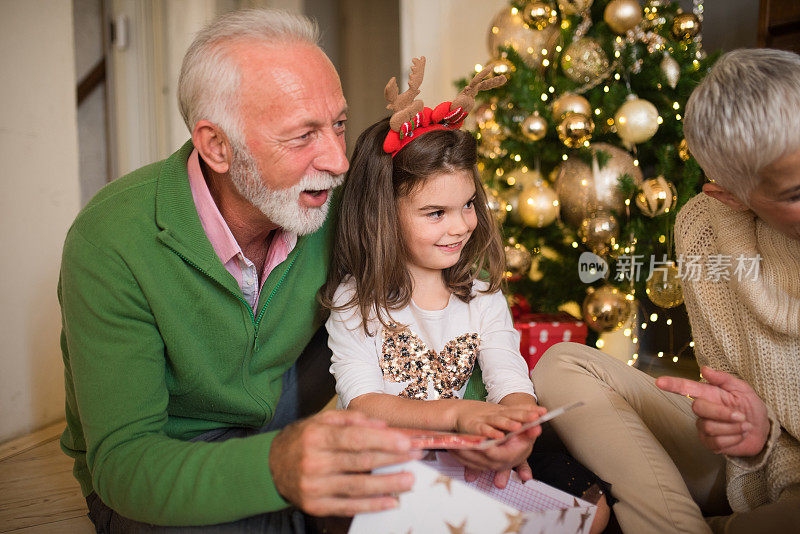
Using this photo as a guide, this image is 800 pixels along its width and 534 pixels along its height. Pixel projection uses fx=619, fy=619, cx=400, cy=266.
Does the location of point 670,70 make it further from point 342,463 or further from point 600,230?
point 342,463

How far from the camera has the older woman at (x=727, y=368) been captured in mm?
1056

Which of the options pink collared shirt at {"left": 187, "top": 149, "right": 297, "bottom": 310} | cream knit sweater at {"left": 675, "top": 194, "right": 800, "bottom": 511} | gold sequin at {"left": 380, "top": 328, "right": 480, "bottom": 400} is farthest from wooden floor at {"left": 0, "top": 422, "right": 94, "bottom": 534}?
cream knit sweater at {"left": 675, "top": 194, "right": 800, "bottom": 511}

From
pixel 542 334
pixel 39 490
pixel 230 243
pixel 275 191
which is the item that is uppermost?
pixel 275 191

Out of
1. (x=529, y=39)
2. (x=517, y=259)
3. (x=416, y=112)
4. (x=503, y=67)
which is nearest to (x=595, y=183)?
(x=517, y=259)

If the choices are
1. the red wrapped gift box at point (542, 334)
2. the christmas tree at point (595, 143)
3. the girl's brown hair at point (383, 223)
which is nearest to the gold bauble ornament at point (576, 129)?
the christmas tree at point (595, 143)

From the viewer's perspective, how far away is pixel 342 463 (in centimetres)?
94

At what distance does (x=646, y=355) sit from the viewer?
289cm

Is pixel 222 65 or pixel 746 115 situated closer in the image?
pixel 746 115

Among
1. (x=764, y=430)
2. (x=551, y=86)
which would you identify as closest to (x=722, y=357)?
(x=764, y=430)

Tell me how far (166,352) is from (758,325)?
1.23 metres

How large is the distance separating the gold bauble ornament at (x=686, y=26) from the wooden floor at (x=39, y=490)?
8.27ft

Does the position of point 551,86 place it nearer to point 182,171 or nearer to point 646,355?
point 646,355

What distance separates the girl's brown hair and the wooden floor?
90 centimetres

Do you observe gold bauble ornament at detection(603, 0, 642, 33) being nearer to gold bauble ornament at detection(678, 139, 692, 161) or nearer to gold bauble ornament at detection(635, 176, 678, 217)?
gold bauble ornament at detection(678, 139, 692, 161)
